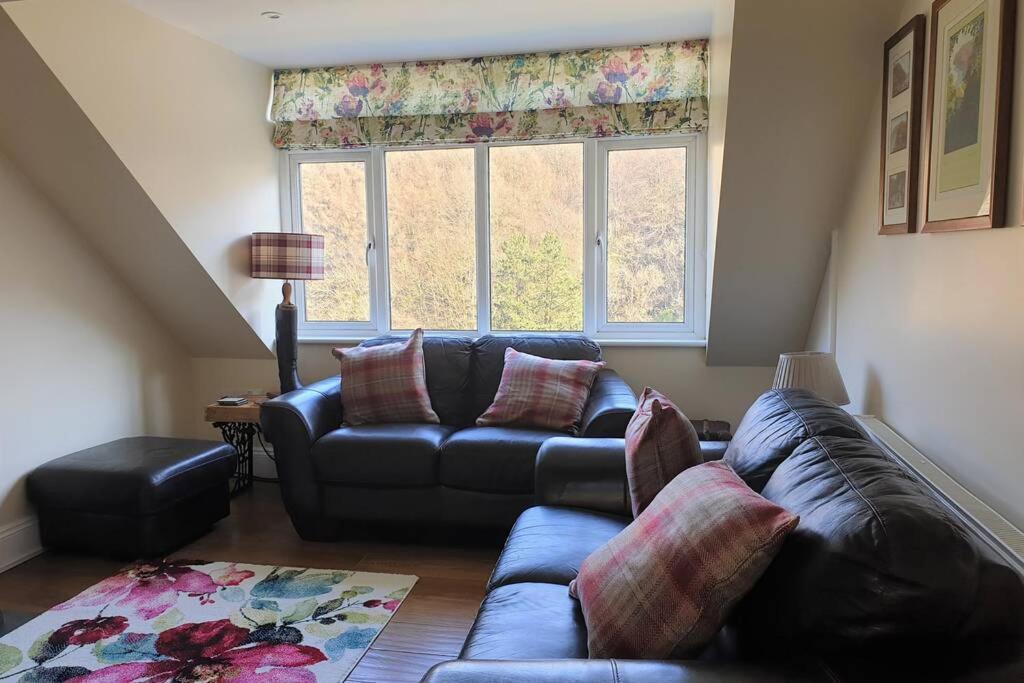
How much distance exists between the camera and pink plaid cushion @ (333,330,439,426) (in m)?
3.46

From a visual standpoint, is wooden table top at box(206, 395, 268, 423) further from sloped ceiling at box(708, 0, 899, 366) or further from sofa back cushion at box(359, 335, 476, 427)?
sloped ceiling at box(708, 0, 899, 366)

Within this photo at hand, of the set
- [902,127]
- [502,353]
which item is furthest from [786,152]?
[502,353]

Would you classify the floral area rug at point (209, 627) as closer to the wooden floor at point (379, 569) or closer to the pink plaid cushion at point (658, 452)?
the wooden floor at point (379, 569)

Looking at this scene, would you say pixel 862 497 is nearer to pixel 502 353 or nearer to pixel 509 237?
pixel 502 353

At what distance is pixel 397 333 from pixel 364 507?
1310 mm

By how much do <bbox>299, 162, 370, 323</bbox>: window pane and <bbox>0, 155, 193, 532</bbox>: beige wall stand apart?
99 cm

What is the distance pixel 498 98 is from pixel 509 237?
0.75 meters

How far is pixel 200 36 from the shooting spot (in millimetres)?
3447

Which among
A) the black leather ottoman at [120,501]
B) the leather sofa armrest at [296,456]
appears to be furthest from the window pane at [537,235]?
the black leather ottoman at [120,501]

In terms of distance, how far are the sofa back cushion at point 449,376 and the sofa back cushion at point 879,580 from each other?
97.0 inches

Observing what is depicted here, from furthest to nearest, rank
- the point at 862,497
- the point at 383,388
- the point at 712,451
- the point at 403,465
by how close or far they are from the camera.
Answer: the point at 383,388 → the point at 403,465 → the point at 712,451 → the point at 862,497

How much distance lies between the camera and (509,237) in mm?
4027

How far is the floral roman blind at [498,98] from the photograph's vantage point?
11.8ft

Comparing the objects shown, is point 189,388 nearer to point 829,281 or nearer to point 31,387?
point 31,387
